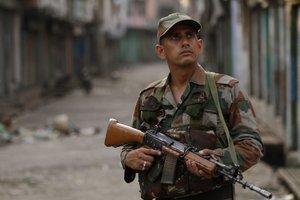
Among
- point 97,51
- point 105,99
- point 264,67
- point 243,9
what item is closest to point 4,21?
point 105,99

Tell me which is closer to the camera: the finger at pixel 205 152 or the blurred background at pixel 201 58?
the finger at pixel 205 152

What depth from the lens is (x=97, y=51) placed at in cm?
4872

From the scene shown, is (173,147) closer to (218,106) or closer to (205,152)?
(205,152)

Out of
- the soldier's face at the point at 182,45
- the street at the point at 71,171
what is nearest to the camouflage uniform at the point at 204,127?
the soldier's face at the point at 182,45

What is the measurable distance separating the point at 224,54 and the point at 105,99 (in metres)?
5.75

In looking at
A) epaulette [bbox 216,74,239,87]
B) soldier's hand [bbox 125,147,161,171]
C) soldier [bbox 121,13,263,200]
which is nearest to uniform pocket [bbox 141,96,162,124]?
soldier [bbox 121,13,263,200]

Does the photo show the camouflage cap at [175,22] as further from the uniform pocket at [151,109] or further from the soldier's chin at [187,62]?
the uniform pocket at [151,109]

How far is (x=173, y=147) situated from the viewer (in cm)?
336

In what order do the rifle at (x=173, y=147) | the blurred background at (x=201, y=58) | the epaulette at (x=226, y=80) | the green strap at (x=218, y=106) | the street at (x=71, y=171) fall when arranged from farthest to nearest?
the blurred background at (x=201, y=58), the street at (x=71, y=171), the epaulette at (x=226, y=80), the green strap at (x=218, y=106), the rifle at (x=173, y=147)

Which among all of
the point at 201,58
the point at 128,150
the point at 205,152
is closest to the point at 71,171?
the point at 128,150

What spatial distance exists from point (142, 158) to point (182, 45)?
577mm

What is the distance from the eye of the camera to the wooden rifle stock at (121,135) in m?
3.54

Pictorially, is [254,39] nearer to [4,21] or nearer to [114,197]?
[114,197]

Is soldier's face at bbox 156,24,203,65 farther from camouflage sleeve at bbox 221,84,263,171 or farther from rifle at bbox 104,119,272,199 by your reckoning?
rifle at bbox 104,119,272,199
